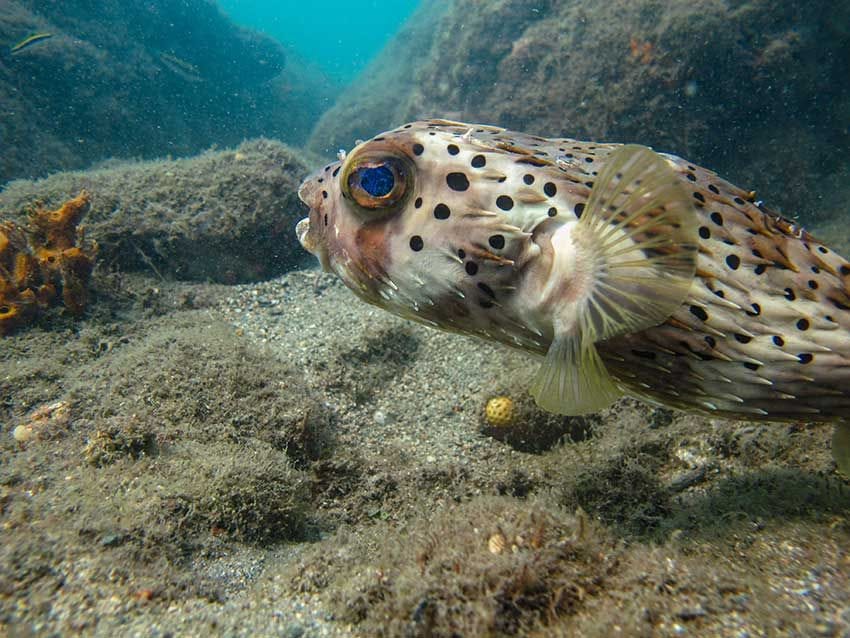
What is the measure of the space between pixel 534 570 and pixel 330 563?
3.97ft

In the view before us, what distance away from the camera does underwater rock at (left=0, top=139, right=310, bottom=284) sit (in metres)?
6.79

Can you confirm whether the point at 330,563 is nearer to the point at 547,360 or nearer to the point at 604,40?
the point at 547,360

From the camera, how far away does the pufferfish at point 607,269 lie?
187 centimetres

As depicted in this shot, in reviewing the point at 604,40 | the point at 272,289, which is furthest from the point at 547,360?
the point at 604,40

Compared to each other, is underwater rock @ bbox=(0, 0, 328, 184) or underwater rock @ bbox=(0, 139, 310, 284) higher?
underwater rock @ bbox=(0, 0, 328, 184)

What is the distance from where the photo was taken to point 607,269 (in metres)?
1.90

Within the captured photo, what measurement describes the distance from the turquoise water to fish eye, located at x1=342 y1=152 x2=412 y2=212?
292 feet

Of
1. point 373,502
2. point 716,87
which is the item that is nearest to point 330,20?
point 716,87

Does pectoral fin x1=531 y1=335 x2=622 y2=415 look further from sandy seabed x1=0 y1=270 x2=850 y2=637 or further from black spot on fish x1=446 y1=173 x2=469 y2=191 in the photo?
black spot on fish x1=446 y1=173 x2=469 y2=191

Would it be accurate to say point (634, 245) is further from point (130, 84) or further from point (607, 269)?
point (130, 84)

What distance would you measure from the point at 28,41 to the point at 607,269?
59.3 ft

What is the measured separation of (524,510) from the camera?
225cm

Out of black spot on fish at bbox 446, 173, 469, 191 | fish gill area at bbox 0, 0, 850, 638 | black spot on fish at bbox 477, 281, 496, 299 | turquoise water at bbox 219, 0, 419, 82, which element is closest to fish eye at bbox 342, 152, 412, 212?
black spot on fish at bbox 446, 173, 469, 191

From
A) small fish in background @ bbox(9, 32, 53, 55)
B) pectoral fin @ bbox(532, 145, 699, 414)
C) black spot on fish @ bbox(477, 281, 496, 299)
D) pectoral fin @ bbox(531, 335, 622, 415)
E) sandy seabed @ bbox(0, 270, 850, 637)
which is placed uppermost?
small fish in background @ bbox(9, 32, 53, 55)
